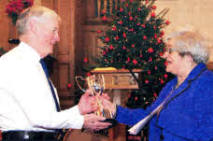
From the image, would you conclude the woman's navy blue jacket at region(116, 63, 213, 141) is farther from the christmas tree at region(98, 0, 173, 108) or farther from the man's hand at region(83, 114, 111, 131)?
the christmas tree at region(98, 0, 173, 108)

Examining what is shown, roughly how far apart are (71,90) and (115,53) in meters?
1.55

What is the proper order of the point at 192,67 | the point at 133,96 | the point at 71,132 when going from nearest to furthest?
1. the point at 192,67
2. the point at 71,132
3. the point at 133,96

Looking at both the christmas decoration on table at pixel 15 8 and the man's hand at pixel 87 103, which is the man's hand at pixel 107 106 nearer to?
the man's hand at pixel 87 103

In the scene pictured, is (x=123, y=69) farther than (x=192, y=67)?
Yes

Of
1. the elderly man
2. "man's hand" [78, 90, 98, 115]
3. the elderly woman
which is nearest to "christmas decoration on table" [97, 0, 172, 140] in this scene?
the elderly woman

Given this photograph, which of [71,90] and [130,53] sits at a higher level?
[130,53]

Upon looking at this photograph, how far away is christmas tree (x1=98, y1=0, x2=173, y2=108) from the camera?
185 inches

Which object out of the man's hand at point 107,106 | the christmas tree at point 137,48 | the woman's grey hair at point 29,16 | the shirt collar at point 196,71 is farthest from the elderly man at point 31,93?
the christmas tree at point 137,48

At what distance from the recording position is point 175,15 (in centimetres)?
629

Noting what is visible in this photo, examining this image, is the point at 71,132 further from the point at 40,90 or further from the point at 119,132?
the point at 40,90

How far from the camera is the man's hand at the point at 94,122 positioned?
230 centimetres

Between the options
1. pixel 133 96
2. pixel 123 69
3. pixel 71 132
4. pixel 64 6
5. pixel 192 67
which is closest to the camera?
pixel 192 67

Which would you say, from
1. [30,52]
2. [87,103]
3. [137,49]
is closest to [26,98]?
[30,52]

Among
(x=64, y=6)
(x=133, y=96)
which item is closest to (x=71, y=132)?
(x=133, y=96)
